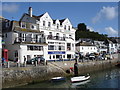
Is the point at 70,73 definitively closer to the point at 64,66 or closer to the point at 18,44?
the point at 64,66

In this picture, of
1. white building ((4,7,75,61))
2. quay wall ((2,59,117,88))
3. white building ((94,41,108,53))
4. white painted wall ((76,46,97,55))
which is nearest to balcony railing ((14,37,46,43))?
white building ((4,7,75,61))

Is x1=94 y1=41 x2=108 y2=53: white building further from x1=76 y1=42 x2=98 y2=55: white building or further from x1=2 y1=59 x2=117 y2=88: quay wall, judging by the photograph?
x1=2 y1=59 x2=117 y2=88: quay wall

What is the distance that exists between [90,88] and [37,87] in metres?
7.03

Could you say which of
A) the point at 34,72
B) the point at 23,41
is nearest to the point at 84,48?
the point at 23,41

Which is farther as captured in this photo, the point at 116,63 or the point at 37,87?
the point at 116,63

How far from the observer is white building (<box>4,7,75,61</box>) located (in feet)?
109

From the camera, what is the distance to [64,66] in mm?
33344

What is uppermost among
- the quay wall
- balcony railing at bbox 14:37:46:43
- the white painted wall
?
balcony railing at bbox 14:37:46:43

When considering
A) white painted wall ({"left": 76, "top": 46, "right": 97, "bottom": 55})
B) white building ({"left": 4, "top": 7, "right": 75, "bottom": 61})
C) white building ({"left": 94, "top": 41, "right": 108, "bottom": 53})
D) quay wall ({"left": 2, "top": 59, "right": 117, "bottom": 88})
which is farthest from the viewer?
white building ({"left": 94, "top": 41, "right": 108, "bottom": 53})

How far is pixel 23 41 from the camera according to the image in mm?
33531

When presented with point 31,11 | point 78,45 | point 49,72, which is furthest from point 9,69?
point 78,45

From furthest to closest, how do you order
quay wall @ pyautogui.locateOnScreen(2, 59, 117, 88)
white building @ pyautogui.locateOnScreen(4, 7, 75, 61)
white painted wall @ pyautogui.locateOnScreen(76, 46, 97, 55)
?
white painted wall @ pyautogui.locateOnScreen(76, 46, 97, 55), white building @ pyautogui.locateOnScreen(4, 7, 75, 61), quay wall @ pyautogui.locateOnScreen(2, 59, 117, 88)

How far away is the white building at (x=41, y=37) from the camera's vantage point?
109ft

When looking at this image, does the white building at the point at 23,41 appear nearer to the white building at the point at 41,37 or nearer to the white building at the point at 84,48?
the white building at the point at 41,37
